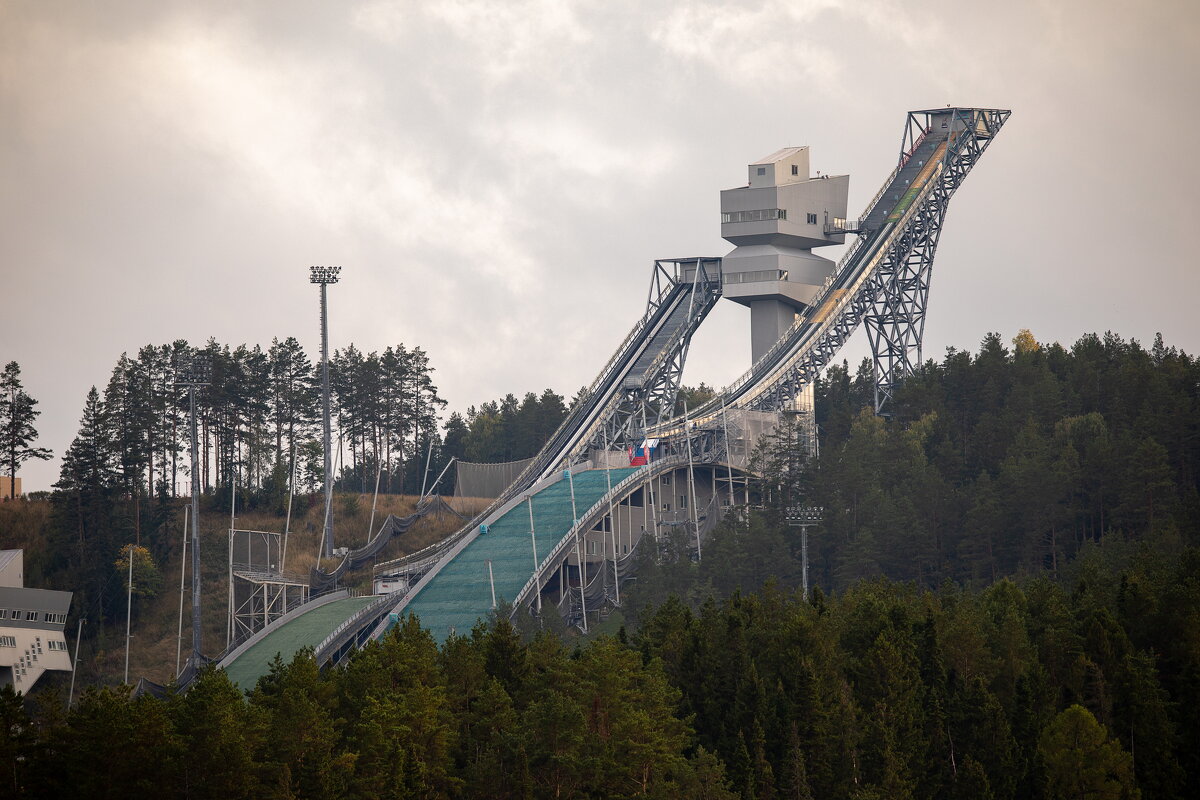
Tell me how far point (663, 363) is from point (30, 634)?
37.0 m

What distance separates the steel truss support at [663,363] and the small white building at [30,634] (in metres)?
30.1

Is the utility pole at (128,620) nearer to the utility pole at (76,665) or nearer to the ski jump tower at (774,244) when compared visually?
the utility pole at (76,665)

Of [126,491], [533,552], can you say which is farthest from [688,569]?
[126,491]

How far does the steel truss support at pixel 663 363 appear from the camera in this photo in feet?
309

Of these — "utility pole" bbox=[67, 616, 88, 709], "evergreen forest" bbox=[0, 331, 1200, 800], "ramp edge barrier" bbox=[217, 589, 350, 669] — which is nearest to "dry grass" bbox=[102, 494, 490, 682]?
"utility pole" bbox=[67, 616, 88, 709]

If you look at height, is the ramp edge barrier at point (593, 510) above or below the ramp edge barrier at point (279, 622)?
above

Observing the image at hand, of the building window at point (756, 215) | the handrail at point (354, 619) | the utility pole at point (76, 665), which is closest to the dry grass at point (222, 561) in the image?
the utility pole at point (76, 665)

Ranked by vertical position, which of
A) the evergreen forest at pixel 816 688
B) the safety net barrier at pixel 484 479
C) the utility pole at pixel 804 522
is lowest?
the evergreen forest at pixel 816 688

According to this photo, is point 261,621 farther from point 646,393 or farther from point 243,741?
point 243,741

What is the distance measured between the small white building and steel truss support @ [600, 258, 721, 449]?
3008 cm

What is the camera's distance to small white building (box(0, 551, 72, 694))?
70.2 metres

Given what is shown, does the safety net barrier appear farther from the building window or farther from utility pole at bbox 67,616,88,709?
utility pole at bbox 67,616,88,709

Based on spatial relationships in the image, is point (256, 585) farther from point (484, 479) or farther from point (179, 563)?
point (484, 479)

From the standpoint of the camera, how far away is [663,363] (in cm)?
9644
